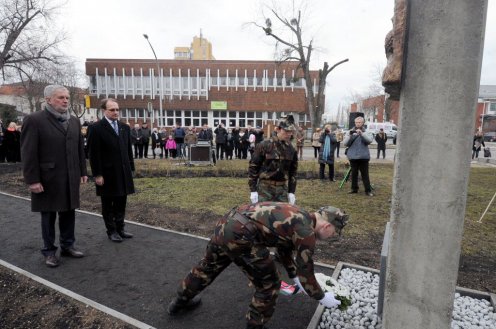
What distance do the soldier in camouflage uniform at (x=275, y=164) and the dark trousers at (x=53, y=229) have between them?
2624 millimetres

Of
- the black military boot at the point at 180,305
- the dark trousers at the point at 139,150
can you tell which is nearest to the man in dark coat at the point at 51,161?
the black military boot at the point at 180,305

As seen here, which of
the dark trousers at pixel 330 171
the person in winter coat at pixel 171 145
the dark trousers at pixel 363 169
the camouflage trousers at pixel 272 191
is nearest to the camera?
the camouflage trousers at pixel 272 191

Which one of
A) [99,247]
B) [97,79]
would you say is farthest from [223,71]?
[99,247]

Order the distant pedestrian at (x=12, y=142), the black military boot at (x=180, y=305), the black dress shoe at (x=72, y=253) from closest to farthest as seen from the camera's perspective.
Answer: the black military boot at (x=180, y=305), the black dress shoe at (x=72, y=253), the distant pedestrian at (x=12, y=142)

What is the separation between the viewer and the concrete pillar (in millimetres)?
1914

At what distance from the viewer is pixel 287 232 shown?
260 cm

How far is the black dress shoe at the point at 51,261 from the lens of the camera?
168 inches

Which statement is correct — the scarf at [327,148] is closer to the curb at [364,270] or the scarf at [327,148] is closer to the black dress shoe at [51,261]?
the curb at [364,270]

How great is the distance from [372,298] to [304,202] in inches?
183

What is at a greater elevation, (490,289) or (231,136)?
(231,136)

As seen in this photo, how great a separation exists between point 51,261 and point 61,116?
193 cm

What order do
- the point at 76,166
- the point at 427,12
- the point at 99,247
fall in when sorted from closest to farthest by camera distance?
the point at 427,12 → the point at 76,166 → the point at 99,247

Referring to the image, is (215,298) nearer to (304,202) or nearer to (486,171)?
(304,202)

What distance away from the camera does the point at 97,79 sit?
40375mm
